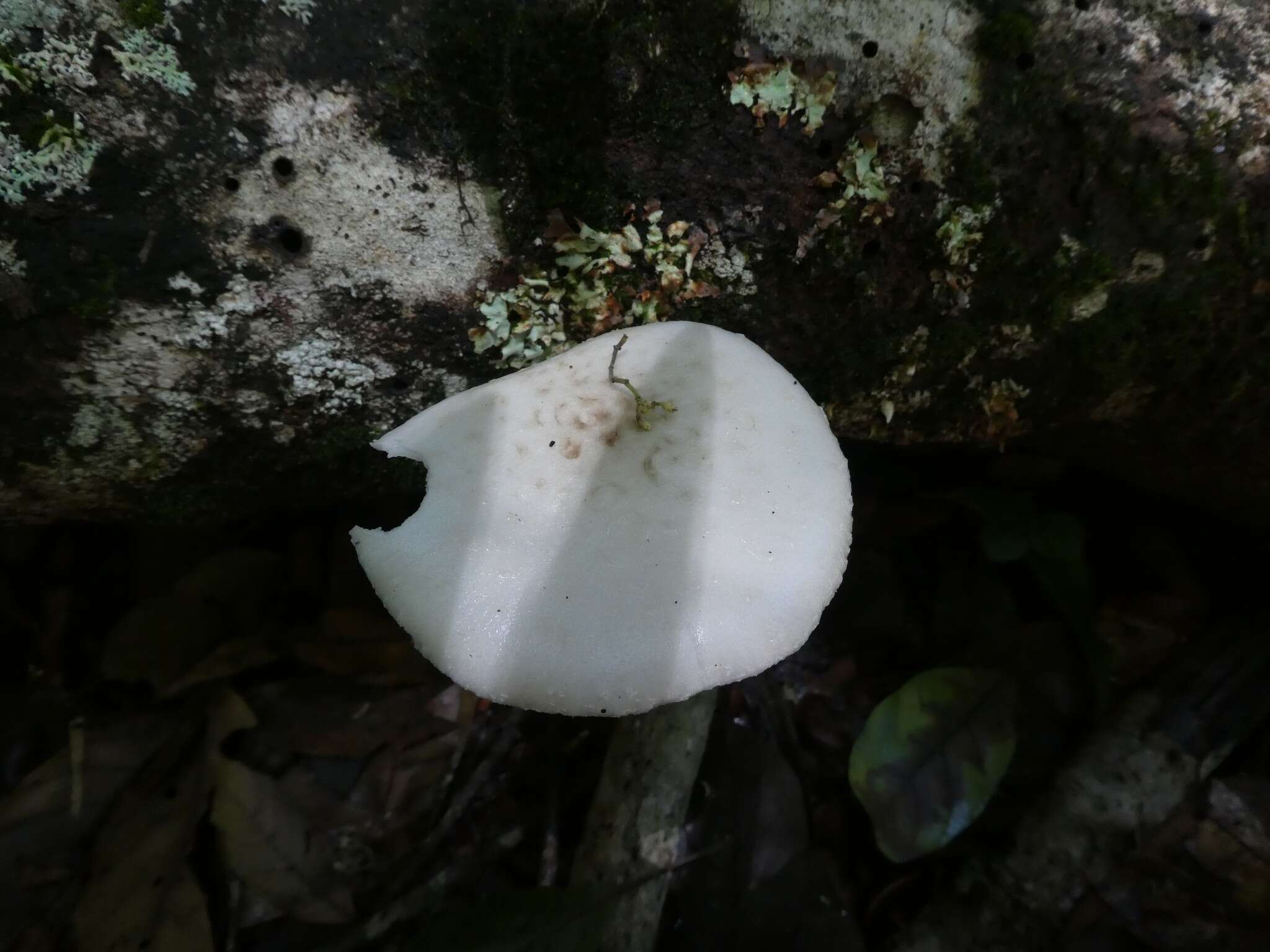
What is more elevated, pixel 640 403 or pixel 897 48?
pixel 897 48

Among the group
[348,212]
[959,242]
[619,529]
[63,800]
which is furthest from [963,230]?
[63,800]

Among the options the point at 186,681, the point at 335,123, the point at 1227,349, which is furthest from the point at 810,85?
the point at 186,681

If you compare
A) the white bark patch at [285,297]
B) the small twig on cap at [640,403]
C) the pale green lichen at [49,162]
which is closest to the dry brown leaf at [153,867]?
the white bark patch at [285,297]

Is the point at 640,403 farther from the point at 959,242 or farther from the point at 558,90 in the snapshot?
the point at 959,242

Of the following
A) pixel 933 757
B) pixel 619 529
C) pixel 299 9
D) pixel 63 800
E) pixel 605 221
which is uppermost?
pixel 299 9

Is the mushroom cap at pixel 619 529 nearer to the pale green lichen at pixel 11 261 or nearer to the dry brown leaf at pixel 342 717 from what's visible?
the pale green lichen at pixel 11 261

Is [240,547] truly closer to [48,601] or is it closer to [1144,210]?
[48,601]
